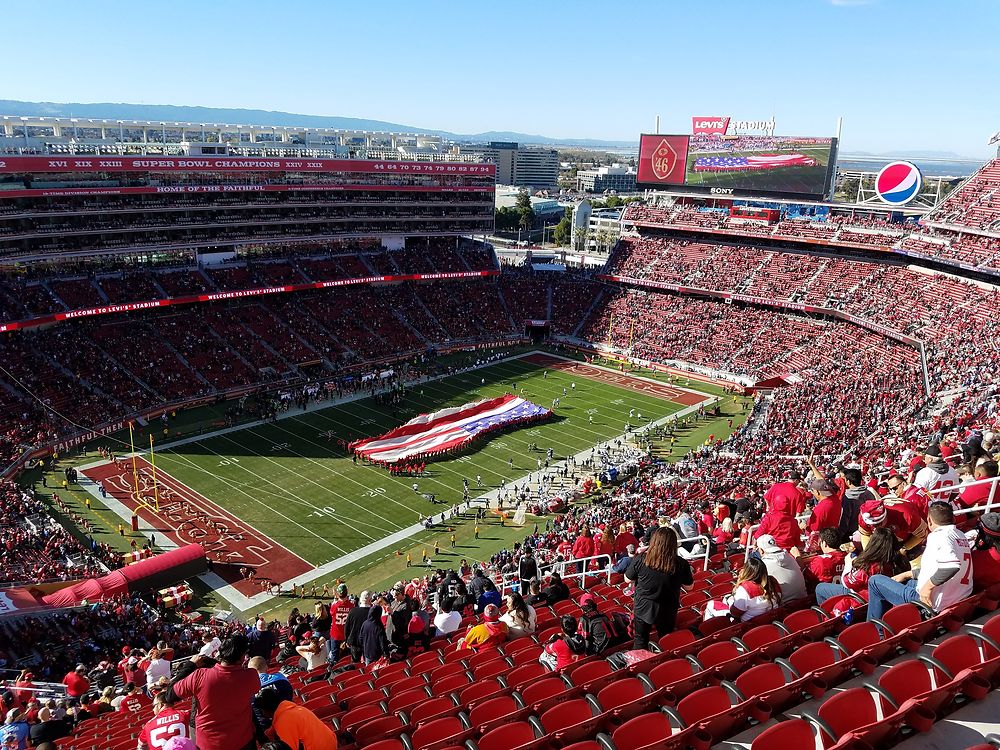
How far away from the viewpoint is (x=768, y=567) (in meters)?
8.62

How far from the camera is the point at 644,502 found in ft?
90.2

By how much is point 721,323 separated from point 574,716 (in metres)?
51.9

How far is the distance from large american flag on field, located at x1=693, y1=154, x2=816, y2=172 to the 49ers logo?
2.10 m

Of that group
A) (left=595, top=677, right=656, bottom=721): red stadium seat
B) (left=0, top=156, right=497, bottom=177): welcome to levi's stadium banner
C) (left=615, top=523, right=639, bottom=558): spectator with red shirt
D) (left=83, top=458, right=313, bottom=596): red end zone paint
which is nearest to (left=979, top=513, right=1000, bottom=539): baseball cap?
(left=595, top=677, right=656, bottom=721): red stadium seat

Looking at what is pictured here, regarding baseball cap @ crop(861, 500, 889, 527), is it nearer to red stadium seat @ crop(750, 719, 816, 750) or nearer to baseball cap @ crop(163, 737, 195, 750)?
red stadium seat @ crop(750, 719, 816, 750)

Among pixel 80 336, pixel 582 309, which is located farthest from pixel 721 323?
pixel 80 336

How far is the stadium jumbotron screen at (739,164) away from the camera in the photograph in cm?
5831

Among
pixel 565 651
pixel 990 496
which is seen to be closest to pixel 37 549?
pixel 565 651

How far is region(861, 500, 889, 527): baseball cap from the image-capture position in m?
8.70

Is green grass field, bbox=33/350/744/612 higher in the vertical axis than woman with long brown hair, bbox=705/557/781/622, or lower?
lower

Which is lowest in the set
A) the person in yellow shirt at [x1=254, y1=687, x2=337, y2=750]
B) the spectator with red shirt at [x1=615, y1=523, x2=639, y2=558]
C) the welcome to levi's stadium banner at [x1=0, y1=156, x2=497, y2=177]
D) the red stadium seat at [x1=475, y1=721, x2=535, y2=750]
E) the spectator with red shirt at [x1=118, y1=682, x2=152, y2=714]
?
the spectator with red shirt at [x1=118, y1=682, x2=152, y2=714]

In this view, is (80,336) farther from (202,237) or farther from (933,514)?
(933,514)

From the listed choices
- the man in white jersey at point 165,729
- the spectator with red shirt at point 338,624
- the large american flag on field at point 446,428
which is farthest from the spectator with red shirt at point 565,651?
the large american flag on field at point 446,428

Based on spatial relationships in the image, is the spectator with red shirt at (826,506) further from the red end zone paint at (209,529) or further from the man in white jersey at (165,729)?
the red end zone paint at (209,529)
